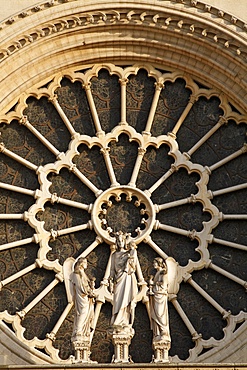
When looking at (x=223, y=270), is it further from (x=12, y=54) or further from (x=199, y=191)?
(x=12, y=54)

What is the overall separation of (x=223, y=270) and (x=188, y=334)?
3.87 feet

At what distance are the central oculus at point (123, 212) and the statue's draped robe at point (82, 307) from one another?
101 inches

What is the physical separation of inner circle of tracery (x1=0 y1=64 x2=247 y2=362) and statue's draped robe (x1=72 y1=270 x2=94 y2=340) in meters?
2.19

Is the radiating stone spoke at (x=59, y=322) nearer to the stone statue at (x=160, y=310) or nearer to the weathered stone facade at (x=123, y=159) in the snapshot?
the weathered stone facade at (x=123, y=159)

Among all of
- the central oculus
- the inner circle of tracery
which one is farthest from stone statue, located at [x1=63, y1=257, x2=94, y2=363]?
the central oculus

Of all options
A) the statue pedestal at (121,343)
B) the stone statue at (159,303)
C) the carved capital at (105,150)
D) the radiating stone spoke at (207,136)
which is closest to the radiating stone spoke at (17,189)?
the carved capital at (105,150)

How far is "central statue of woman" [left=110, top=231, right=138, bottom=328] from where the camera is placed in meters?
22.6

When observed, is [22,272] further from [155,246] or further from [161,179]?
[161,179]

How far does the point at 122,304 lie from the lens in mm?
Result: 22594

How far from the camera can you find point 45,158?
1026 inches

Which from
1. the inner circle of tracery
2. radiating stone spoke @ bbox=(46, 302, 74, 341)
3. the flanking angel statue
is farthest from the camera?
the inner circle of tracery

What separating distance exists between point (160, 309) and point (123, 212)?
3344 millimetres

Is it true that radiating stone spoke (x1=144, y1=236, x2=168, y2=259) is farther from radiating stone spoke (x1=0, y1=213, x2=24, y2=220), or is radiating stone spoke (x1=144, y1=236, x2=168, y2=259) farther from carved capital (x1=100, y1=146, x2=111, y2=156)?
radiating stone spoke (x1=0, y1=213, x2=24, y2=220)

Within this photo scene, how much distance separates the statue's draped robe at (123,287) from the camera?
74.1 ft
